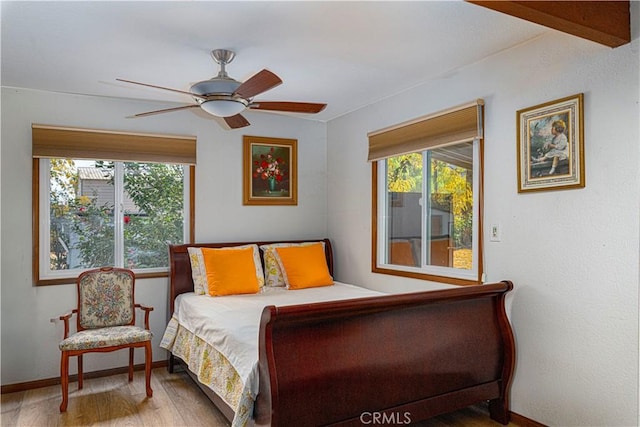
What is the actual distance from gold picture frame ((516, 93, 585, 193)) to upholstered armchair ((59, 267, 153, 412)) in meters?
2.86

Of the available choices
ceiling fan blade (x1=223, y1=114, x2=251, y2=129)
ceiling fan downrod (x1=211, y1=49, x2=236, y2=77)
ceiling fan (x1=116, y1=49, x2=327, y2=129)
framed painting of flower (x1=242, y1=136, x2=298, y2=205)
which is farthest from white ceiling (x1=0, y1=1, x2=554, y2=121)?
framed painting of flower (x1=242, y1=136, x2=298, y2=205)

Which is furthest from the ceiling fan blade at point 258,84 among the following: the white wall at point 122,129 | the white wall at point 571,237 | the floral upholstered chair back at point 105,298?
the floral upholstered chair back at point 105,298

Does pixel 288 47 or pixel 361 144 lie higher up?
pixel 288 47

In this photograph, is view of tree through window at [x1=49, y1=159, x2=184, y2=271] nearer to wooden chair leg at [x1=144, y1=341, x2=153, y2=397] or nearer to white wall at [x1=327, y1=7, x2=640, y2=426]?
wooden chair leg at [x1=144, y1=341, x2=153, y2=397]

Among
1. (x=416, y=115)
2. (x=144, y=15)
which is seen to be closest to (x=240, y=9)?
(x=144, y=15)

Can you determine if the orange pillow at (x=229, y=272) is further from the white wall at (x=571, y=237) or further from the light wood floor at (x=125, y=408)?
the white wall at (x=571, y=237)

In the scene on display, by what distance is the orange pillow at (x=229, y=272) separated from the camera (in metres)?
3.74

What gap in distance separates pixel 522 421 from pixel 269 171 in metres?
3.03

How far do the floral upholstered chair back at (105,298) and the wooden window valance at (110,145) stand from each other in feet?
3.17

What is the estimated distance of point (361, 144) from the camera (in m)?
4.34

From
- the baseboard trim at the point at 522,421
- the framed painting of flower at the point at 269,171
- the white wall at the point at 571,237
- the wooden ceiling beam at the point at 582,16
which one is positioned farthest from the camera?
the framed painting of flower at the point at 269,171

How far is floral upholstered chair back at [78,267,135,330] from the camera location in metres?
3.56

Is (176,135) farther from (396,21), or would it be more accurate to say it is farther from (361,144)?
(396,21)

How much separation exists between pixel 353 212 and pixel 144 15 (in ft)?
8.73
